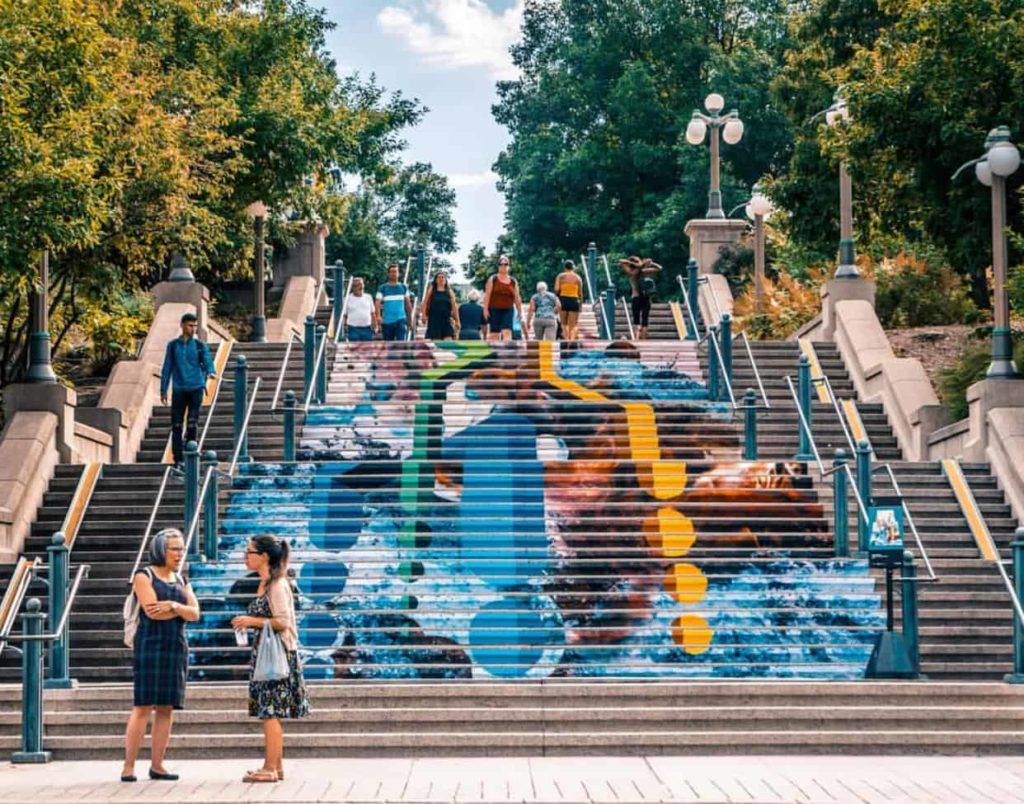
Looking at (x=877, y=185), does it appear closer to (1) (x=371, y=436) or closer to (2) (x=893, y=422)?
(2) (x=893, y=422)

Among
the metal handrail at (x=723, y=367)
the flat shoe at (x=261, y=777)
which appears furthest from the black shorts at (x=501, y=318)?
the flat shoe at (x=261, y=777)

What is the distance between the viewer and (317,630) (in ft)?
60.4

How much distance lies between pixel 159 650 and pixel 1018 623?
7304mm

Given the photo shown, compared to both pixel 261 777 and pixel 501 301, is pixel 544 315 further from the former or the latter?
pixel 261 777

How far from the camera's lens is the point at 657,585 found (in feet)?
63.5

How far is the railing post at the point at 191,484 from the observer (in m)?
19.9

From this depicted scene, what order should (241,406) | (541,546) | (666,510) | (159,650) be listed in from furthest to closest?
1. (241,406)
2. (666,510)
3. (541,546)
4. (159,650)

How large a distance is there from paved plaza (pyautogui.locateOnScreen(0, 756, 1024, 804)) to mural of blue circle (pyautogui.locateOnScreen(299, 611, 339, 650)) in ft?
11.6

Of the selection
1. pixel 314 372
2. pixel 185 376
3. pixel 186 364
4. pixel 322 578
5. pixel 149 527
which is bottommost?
pixel 322 578

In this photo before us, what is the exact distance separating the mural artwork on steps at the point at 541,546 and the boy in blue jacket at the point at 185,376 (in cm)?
139

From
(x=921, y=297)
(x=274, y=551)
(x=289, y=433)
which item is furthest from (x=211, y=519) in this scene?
(x=921, y=297)

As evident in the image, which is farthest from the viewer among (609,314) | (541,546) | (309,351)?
(609,314)

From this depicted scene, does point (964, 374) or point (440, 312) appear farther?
point (440, 312)

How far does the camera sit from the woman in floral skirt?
518 inches
